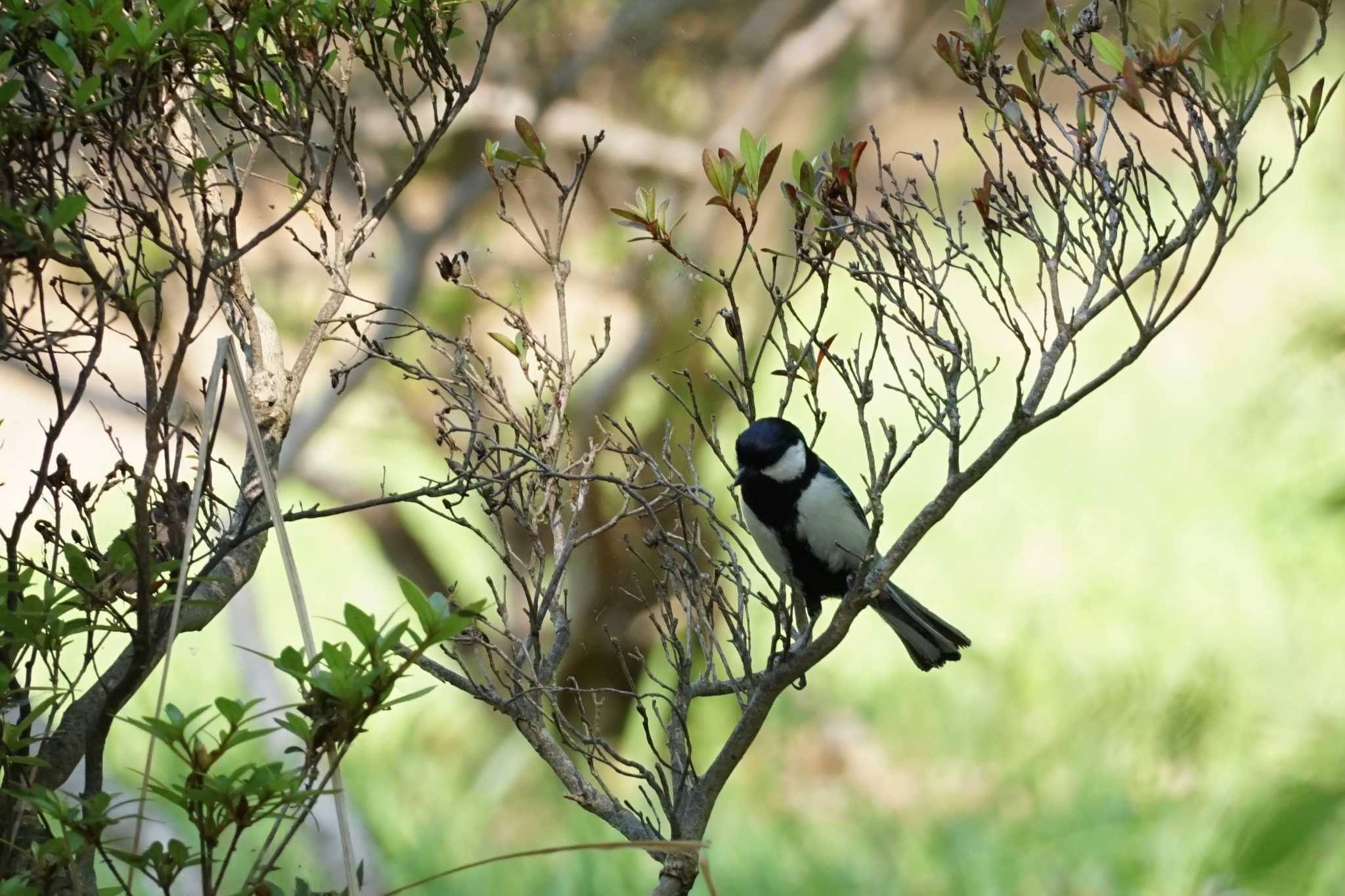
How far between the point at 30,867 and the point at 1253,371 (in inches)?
129

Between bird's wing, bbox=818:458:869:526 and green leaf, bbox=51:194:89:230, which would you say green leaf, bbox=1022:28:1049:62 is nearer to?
green leaf, bbox=51:194:89:230

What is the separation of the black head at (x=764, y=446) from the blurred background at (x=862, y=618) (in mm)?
448

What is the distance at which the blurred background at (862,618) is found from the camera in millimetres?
2549

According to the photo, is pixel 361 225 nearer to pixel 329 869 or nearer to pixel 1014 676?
pixel 329 869

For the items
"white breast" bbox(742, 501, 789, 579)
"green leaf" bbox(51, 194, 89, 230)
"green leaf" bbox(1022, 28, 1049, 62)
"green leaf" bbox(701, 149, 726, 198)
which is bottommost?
"green leaf" bbox(51, 194, 89, 230)

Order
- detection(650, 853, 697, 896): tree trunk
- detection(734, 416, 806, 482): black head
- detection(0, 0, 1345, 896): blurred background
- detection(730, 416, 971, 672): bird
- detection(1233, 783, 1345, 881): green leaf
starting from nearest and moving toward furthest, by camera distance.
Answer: detection(1233, 783, 1345, 881): green leaf
detection(650, 853, 697, 896): tree trunk
detection(734, 416, 806, 482): black head
detection(730, 416, 971, 672): bird
detection(0, 0, 1345, 896): blurred background

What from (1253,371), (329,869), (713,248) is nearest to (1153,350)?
Result: (1253,371)

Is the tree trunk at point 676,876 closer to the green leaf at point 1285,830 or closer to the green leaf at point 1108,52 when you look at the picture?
the green leaf at point 1285,830

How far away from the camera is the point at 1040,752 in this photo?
279cm

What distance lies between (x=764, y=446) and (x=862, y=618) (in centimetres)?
175

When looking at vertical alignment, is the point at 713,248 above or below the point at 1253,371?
below

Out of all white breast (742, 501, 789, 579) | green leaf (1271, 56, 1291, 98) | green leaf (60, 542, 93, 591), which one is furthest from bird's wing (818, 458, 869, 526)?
green leaf (60, 542, 93, 591)

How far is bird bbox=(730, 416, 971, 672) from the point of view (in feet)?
5.57

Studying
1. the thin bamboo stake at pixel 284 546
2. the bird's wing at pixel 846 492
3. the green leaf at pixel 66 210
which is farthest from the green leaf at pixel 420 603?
the bird's wing at pixel 846 492
